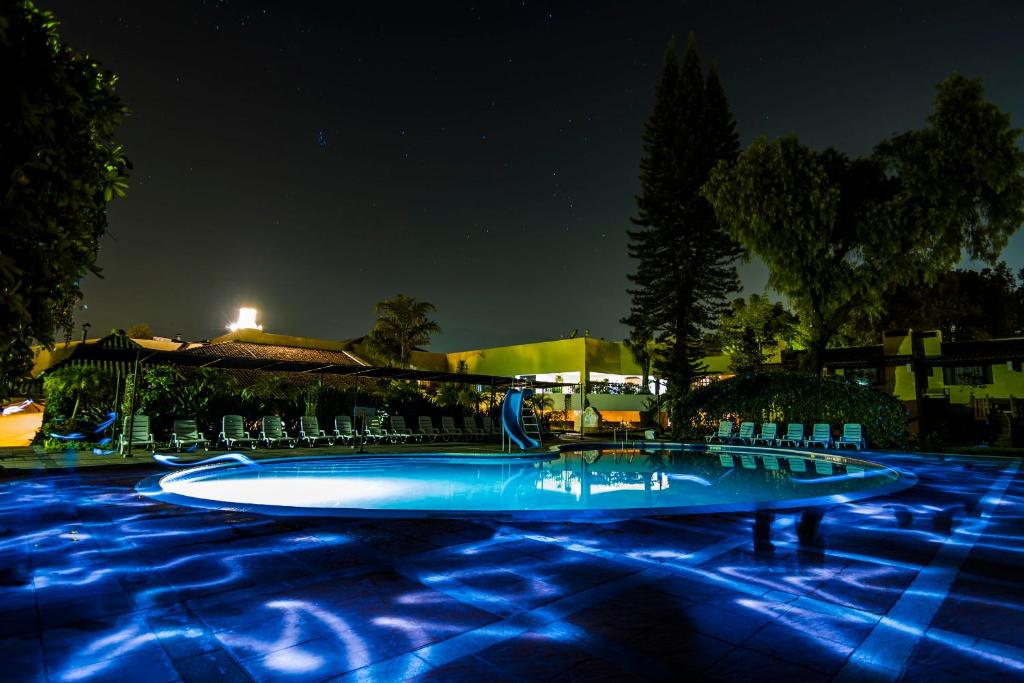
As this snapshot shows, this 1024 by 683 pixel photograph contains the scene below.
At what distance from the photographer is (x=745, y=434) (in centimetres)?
1892

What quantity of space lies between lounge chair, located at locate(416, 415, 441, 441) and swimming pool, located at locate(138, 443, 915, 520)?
16.7 ft

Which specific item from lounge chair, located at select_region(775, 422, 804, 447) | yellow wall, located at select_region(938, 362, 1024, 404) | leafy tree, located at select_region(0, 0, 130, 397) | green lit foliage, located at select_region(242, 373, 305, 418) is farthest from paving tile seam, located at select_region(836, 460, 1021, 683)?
yellow wall, located at select_region(938, 362, 1024, 404)

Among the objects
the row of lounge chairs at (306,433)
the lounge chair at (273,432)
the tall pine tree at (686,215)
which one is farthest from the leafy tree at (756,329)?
the lounge chair at (273,432)

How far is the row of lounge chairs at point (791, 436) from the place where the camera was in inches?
668

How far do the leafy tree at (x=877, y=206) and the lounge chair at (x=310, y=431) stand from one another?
1678 centimetres

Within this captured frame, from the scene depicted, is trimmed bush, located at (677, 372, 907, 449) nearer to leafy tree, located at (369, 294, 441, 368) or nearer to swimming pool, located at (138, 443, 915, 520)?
swimming pool, located at (138, 443, 915, 520)

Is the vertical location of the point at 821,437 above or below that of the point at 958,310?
below

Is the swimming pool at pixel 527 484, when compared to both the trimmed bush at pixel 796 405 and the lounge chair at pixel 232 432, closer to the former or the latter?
the trimmed bush at pixel 796 405

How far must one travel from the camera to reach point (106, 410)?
643 inches

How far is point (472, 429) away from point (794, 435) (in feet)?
35.6

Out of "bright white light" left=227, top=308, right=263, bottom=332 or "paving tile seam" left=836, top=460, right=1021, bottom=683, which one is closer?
"paving tile seam" left=836, top=460, right=1021, bottom=683

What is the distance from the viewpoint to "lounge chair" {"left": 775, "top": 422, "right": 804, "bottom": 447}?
1753 cm

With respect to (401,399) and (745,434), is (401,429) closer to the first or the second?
(401,399)

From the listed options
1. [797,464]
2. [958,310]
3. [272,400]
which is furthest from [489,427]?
[958,310]
